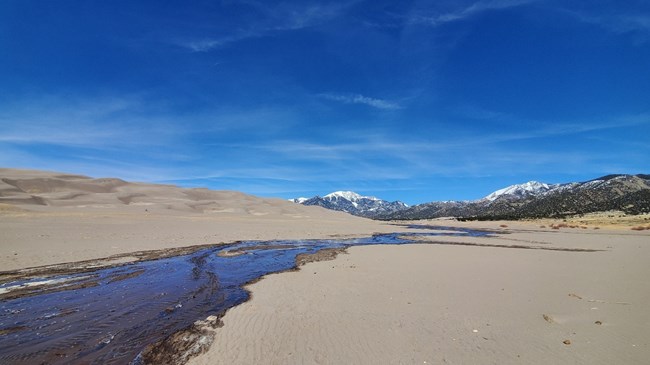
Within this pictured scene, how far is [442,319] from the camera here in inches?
310

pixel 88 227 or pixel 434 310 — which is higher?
pixel 88 227

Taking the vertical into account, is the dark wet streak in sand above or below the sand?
below

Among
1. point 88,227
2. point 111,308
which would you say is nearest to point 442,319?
point 111,308

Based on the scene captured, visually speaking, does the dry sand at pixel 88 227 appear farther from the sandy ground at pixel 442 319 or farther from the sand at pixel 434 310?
the sandy ground at pixel 442 319

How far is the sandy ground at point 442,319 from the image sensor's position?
604 cm

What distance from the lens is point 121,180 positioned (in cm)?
8581

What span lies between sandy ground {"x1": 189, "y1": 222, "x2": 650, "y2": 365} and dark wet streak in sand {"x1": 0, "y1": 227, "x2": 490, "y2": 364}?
1454mm

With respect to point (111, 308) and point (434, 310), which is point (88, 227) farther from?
point (434, 310)

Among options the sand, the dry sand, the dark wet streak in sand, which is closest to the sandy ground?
the sand

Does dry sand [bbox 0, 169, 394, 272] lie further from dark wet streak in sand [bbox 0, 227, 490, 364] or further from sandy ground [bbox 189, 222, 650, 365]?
sandy ground [bbox 189, 222, 650, 365]

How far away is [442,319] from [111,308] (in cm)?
876

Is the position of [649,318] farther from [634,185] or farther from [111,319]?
[634,185]

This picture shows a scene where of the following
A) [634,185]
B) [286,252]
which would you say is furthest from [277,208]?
[634,185]

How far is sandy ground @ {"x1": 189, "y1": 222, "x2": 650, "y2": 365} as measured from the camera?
238 inches
